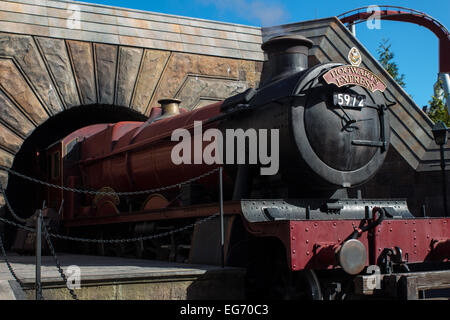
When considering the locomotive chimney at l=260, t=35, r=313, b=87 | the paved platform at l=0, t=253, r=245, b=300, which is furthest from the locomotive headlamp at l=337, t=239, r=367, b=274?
the locomotive chimney at l=260, t=35, r=313, b=87

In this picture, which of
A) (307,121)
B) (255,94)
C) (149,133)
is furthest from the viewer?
(149,133)

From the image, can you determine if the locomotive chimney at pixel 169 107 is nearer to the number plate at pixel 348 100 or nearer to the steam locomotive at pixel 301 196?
the steam locomotive at pixel 301 196

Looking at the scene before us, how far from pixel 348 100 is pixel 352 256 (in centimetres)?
180

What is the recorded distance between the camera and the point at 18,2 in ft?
37.7

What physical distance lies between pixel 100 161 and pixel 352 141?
497 centimetres

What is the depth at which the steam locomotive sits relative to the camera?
197 inches

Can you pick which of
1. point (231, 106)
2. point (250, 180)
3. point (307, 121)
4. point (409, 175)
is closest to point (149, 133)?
point (231, 106)

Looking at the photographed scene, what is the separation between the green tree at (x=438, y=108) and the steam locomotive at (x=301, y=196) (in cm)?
1663

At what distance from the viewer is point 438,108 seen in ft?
72.7

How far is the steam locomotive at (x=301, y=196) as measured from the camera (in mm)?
5008

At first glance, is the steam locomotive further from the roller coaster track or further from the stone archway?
the roller coaster track

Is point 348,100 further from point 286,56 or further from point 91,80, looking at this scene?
point 91,80

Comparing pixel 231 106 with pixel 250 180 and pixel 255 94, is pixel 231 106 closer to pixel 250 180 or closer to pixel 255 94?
pixel 255 94
